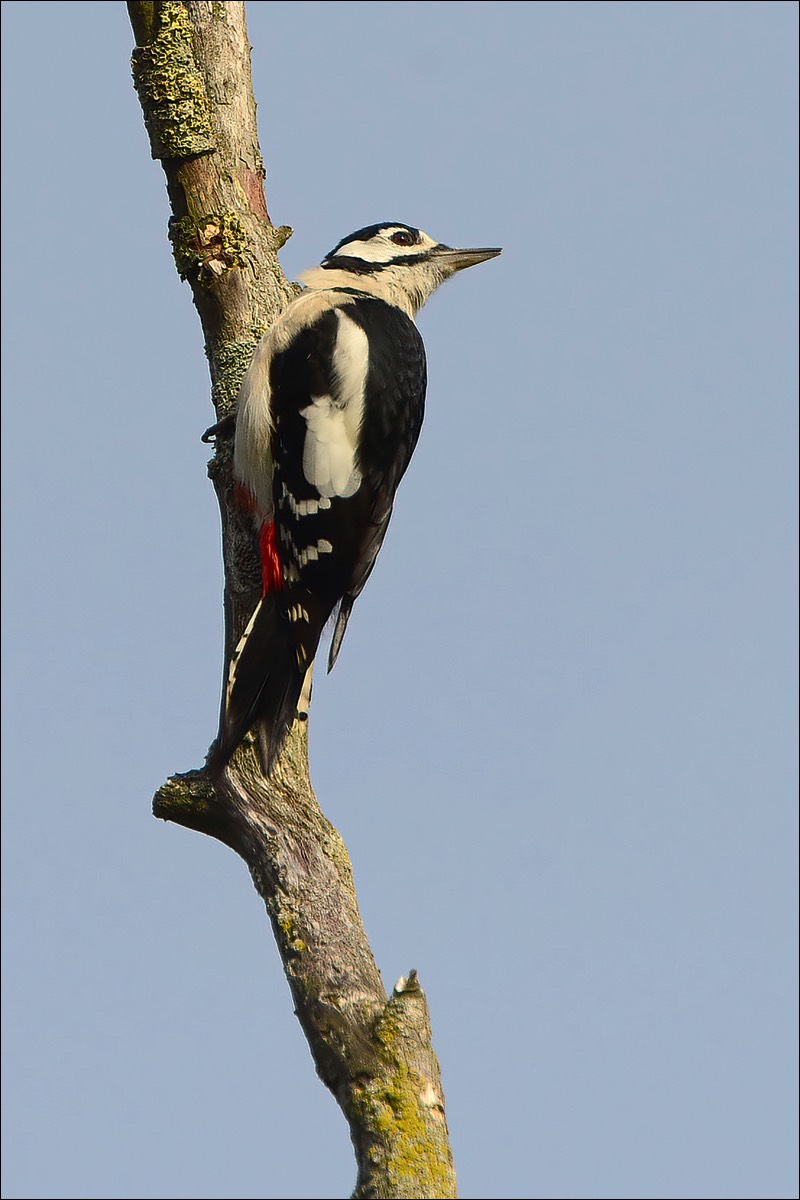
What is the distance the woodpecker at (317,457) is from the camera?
3.64 meters

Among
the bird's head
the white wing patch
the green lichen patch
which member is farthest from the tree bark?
the bird's head

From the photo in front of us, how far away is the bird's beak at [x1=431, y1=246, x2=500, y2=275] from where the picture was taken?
16.5 ft

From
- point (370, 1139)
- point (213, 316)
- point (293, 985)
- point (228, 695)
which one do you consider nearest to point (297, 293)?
point (213, 316)

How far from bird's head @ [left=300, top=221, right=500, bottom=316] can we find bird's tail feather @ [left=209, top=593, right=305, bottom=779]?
166cm

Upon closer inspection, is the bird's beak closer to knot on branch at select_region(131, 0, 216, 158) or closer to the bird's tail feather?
knot on branch at select_region(131, 0, 216, 158)

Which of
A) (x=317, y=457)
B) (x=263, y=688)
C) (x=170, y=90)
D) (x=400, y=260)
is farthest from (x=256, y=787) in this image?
(x=400, y=260)

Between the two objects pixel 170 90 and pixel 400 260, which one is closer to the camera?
pixel 170 90

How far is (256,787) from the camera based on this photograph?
326cm

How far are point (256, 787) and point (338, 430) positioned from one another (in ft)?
4.01

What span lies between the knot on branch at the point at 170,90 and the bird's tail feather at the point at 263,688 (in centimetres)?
126

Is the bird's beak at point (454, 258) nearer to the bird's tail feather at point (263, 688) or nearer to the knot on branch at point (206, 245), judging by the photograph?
the knot on branch at point (206, 245)

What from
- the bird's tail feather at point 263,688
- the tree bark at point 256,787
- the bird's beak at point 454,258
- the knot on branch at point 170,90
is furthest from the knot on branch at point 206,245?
the bird's beak at point 454,258

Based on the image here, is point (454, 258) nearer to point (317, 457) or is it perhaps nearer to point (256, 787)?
point (317, 457)

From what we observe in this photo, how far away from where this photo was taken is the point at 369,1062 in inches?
112
